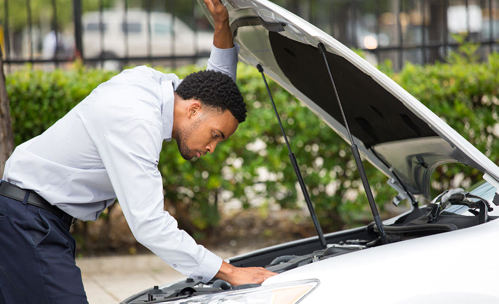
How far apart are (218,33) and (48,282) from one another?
135cm

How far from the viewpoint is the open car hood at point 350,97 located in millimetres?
2537

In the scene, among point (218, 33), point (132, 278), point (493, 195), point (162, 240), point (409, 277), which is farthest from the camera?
point (132, 278)

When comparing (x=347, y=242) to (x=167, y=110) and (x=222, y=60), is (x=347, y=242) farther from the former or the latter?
(x=167, y=110)

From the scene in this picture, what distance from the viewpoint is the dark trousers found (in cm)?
234

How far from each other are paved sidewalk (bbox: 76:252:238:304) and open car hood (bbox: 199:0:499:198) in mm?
2406

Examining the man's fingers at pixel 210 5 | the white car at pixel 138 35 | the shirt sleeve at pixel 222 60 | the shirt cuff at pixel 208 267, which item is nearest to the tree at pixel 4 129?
the shirt sleeve at pixel 222 60

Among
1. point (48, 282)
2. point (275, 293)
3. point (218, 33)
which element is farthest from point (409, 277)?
point (218, 33)

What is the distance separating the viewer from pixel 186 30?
637 inches

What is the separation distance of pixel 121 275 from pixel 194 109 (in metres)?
3.39

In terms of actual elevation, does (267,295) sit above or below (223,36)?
below

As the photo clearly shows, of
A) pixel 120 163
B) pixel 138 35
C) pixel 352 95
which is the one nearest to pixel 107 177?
pixel 120 163

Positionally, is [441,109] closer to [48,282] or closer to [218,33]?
[218,33]

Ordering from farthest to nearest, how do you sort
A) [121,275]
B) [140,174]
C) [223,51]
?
[121,275] → [223,51] → [140,174]

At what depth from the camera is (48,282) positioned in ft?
7.65
